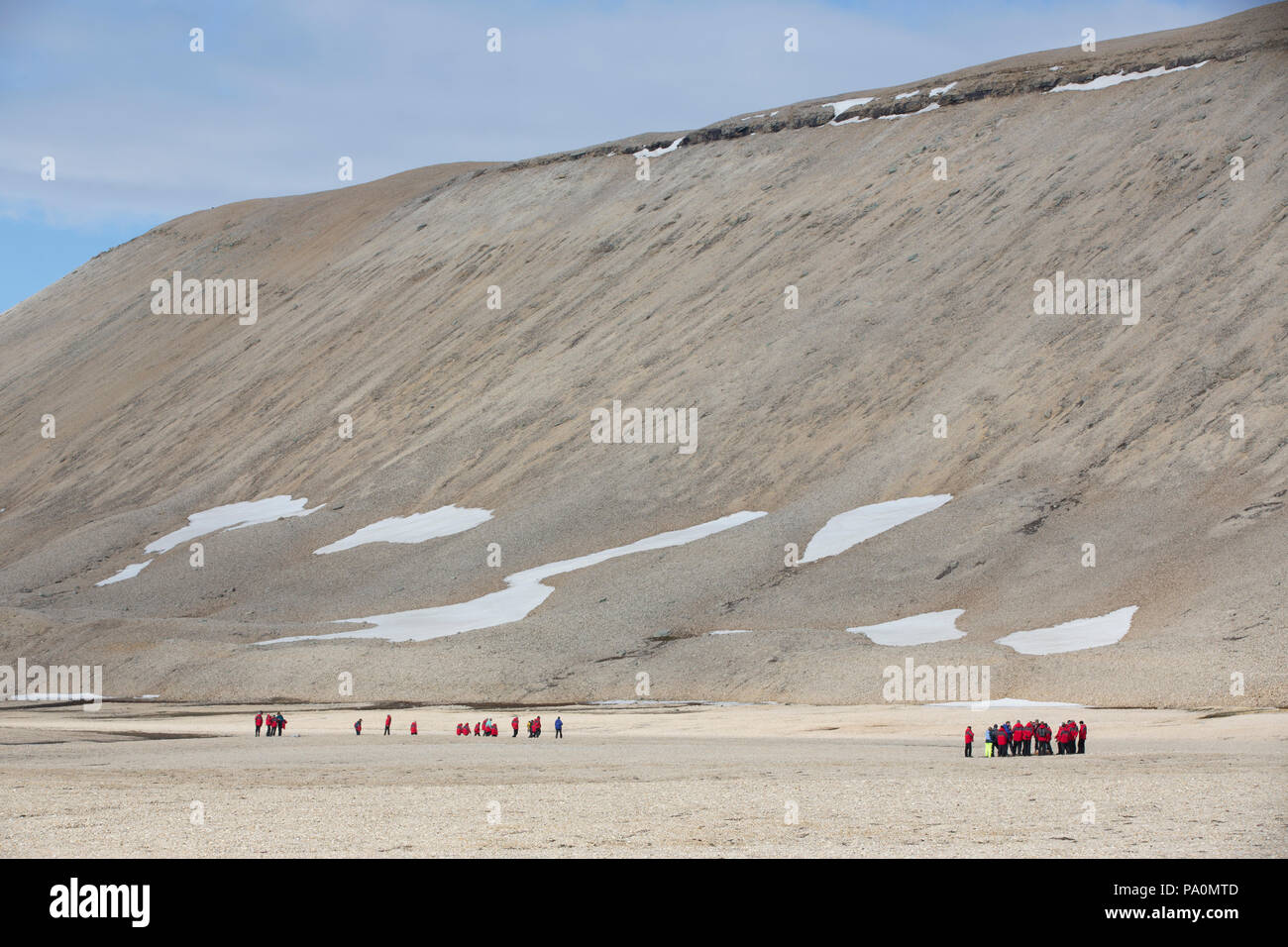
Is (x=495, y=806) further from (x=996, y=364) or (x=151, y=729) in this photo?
(x=996, y=364)

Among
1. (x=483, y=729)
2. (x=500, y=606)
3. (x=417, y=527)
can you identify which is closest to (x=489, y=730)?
(x=483, y=729)

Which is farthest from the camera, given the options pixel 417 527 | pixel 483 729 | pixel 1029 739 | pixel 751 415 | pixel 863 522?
pixel 751 415

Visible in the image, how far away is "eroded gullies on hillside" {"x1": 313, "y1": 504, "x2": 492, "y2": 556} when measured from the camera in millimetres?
66312

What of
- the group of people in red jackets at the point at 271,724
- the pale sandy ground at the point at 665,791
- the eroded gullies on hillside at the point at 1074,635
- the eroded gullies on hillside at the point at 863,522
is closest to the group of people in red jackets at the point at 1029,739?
the pale sandy ground at the point at 665,791

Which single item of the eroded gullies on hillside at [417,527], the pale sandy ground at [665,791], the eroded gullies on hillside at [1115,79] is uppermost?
the eroded gullies on hillside at [1115,79]

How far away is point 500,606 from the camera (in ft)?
178

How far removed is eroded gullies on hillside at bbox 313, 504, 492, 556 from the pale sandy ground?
3010 centimetres

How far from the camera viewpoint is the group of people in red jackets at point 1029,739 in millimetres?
27562

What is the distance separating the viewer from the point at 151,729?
121 ft

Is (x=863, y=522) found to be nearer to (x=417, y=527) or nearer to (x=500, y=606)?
(x=500, y=606)

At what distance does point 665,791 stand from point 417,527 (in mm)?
48650

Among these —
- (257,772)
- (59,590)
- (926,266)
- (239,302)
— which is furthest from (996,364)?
(239,302)

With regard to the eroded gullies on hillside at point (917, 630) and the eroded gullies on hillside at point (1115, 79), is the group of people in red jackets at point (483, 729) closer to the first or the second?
the eroded gullies on hillside at point (917, 630)

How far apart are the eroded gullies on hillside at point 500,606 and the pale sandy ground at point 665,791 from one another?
624 inches
